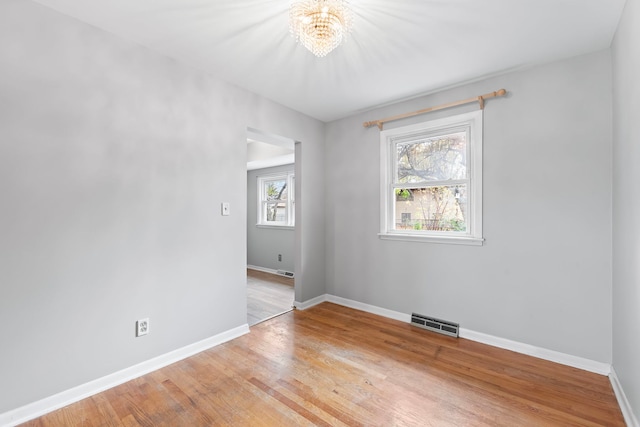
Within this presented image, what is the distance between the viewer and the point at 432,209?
3.04m

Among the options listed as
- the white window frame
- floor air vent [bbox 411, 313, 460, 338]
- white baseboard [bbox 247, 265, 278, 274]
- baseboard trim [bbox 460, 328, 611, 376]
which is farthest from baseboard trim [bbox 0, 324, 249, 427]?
the white window frame

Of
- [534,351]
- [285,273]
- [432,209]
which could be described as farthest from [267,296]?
[534,351]

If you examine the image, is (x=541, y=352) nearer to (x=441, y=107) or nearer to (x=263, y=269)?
(x=441, y=107)

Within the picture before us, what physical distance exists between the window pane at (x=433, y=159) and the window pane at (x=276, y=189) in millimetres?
3086

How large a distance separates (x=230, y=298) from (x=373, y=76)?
2.51 metres

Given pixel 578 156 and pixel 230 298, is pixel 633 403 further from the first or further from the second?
pixel 230 298

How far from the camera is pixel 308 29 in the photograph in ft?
5.29

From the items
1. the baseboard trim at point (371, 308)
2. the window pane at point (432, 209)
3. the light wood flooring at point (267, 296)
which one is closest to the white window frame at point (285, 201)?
the light wood flooring at point (267, 296)

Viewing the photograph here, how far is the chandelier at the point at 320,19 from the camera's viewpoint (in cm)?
156

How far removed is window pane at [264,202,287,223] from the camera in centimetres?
593

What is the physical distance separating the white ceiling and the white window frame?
10.1ft

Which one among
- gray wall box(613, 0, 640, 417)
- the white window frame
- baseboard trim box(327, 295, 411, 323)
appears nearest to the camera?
gray wall box(613, 0, 640, 417)

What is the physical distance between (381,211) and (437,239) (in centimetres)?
71

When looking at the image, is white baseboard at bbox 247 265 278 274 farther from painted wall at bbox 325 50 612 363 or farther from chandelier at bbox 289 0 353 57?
chandelier at bbox 289 0 353 57
